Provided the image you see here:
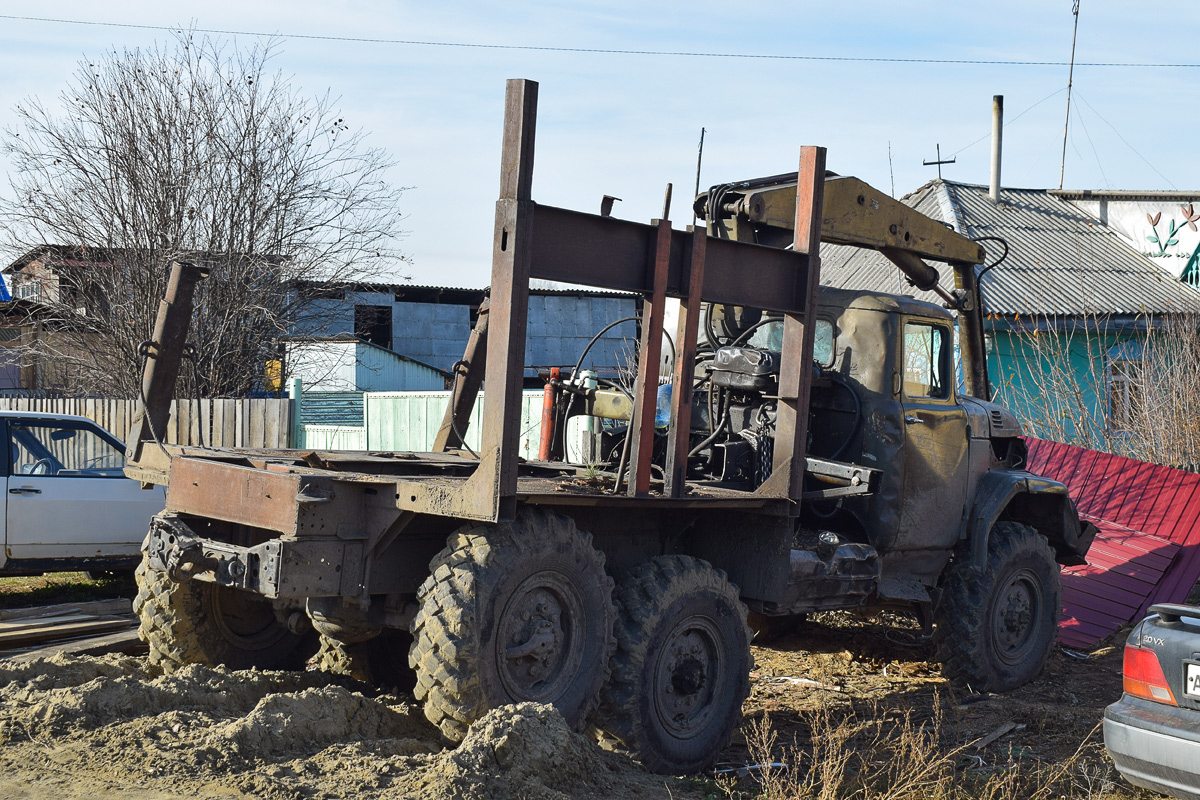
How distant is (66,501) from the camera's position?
945 cm

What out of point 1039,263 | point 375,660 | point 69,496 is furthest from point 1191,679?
point 1039,263

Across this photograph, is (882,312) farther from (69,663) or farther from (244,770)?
(69,663)

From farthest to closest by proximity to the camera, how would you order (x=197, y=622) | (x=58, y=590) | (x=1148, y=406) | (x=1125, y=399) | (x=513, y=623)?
(x=1125, y=399)
(x=1148, y=406)
(x=58, y=590)
(x=197, y=622)
(x=513, y=623)

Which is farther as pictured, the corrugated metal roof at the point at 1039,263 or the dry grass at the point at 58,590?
the corrugated metal roof at the point at 1039,263

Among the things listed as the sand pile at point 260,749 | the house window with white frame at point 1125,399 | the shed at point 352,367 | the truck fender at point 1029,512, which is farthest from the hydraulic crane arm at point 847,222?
the shed at point 352,367

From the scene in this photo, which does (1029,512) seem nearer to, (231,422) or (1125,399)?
(1125,399)

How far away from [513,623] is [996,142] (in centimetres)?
2415

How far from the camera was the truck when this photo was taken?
4.97 m

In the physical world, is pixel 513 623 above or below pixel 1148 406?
below

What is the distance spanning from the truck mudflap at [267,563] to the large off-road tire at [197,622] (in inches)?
21.8

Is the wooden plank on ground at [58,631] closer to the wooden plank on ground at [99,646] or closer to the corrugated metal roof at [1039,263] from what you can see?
the wooden plank on ground at [99,646]

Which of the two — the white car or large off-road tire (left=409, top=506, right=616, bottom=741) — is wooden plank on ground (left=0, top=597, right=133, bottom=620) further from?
large off-road tire (left=409, top=506, right=616, bottom=741)

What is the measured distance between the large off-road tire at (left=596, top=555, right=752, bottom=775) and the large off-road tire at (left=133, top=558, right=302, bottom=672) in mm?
2070

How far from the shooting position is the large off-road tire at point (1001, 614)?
304 inches
